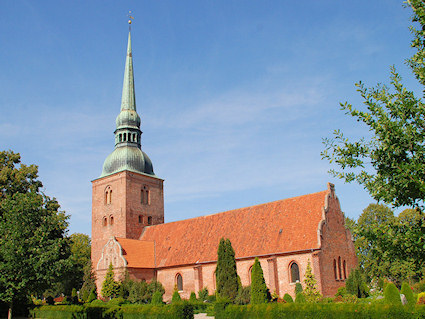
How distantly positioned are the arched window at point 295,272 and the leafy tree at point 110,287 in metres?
16.5

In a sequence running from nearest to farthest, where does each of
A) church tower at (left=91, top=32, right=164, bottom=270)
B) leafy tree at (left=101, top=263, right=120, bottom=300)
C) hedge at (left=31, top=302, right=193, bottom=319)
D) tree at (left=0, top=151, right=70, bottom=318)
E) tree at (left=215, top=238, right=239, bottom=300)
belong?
tree at (left=0, top=151, right=70, bottom=318) < hedge at (left=31, top=302, right=193, bottom=319) < tree at (left=215, top=238, right=239, bottom=300) < leafy tree at (left=101, top=263, right=120, bottom=300) < church tower at (left=91, top=32, right=164, bottom=270)

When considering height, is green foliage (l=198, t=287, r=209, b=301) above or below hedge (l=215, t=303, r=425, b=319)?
below

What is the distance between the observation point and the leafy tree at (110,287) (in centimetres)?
3750

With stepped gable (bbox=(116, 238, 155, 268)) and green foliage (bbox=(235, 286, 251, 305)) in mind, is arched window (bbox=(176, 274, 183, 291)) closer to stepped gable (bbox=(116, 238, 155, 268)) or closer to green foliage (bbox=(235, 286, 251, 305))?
stepped gable (bbox=(116, 238, 155, 268))

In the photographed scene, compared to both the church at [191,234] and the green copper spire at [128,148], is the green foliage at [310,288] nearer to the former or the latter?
the church at [191,234]

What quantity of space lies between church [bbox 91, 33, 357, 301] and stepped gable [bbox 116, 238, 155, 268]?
0.13 m

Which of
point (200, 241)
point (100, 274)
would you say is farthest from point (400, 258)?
point (100, 274)

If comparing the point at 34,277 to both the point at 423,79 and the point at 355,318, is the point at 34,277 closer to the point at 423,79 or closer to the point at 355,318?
the point at 355,318

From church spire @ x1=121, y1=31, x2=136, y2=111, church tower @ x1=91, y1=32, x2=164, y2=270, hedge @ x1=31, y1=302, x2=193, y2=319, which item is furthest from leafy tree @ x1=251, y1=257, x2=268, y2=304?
church spire @ x1=121, y1=31, x2=136, y2=111

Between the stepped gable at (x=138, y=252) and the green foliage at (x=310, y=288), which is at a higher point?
the stepped gable at (x=138, y=252)

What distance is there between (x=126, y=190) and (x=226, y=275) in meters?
21.4

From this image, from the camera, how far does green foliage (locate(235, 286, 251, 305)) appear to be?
1120 inches

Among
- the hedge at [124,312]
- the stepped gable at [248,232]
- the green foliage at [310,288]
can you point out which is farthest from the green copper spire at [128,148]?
the green foliage at [310,288]

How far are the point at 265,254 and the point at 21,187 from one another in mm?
22369
